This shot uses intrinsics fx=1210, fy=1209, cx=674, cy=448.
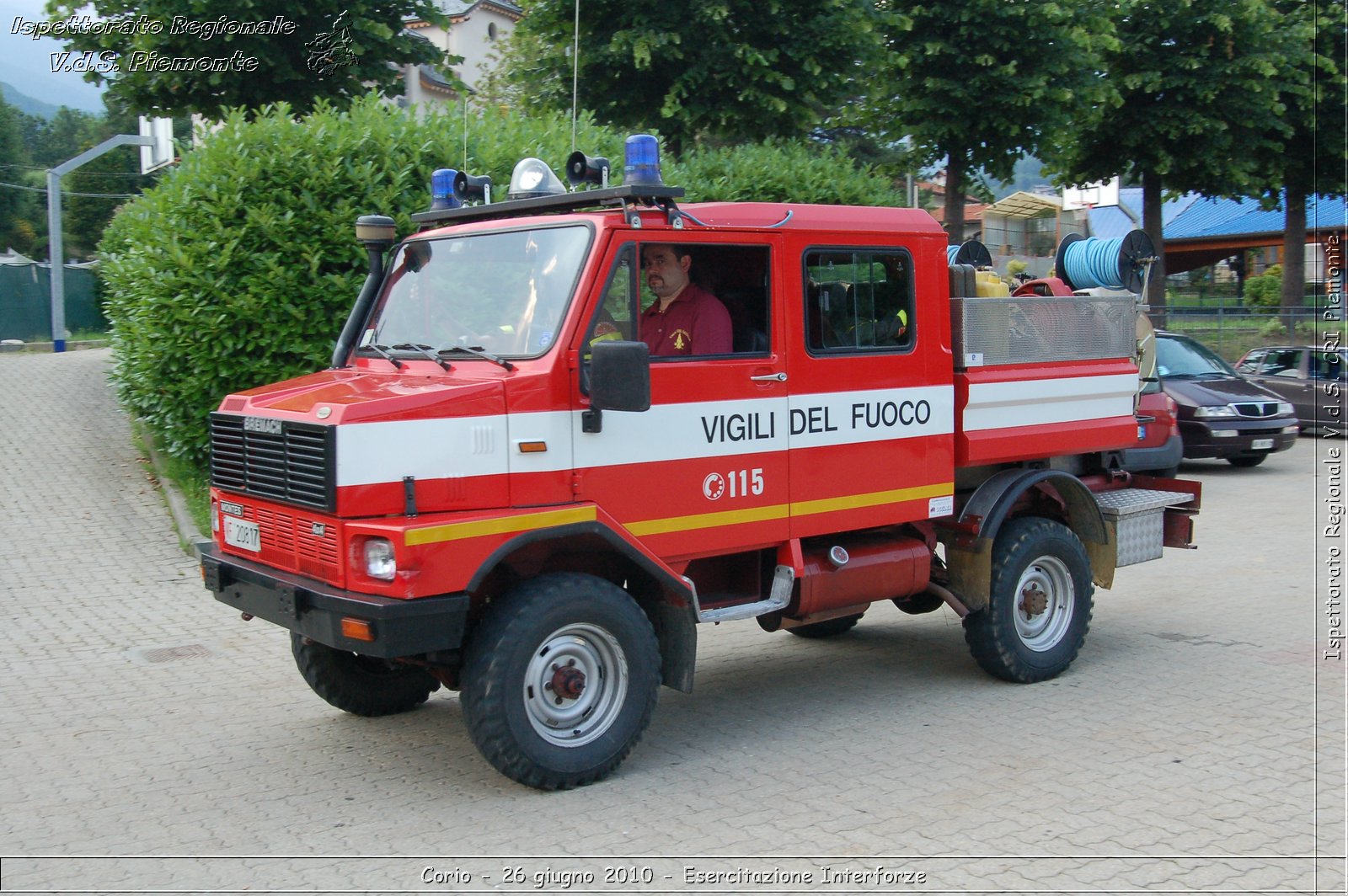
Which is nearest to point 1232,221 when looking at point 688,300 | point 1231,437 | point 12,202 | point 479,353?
point 1231,437

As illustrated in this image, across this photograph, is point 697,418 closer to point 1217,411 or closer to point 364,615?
point 364,615

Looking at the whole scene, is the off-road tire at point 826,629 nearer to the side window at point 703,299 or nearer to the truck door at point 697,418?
the truck door at point 697,418

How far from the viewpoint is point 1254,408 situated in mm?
16094

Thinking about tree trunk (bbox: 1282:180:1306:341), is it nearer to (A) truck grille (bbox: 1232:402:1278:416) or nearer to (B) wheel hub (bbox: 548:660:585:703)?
(A) truck grille (bbox: 1232:402:1278:416)

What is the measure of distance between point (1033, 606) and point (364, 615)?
401 centimetres

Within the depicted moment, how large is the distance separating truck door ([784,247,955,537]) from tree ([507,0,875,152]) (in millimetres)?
8109

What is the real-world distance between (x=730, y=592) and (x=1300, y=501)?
33.7 feet

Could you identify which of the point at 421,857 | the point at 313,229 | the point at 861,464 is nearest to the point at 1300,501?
the point at 861,464

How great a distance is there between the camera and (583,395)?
17.1ft

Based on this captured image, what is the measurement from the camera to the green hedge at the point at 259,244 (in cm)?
997

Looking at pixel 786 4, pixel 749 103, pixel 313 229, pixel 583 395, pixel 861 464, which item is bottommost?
pixel 861 464

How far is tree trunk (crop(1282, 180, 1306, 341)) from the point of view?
90.9 feet

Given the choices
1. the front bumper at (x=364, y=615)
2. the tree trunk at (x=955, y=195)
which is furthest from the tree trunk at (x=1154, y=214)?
the front bumper at (x=364, y=615)

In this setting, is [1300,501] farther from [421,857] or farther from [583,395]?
[421,857]
